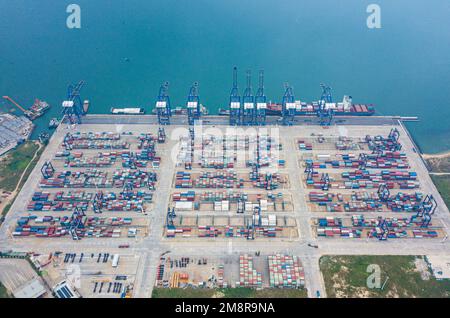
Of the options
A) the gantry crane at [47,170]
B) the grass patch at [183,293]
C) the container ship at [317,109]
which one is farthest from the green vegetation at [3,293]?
the container ship at [317,109]

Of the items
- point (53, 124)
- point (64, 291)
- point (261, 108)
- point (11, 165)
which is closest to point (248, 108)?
point (261, 108)

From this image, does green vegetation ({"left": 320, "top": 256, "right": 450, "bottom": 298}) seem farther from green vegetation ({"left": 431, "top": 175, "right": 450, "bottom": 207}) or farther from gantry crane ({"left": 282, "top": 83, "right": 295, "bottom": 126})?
gantry crane ({"left": 282, "top": 83, "right": 295, "bottom": 126})

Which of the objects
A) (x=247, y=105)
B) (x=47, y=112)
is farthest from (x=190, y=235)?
(x=47, y=112)

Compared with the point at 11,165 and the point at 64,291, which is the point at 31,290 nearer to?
the point at 64,291

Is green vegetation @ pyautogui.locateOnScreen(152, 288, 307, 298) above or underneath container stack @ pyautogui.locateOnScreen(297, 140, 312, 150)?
underneath

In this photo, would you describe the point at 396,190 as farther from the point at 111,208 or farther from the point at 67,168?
the point at 67,168

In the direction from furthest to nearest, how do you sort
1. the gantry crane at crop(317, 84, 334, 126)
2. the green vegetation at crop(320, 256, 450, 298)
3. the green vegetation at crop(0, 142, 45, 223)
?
the gantry crane at crop(317, 84, 334, 126), the green vegetation at crop(0, 142, 45, 223), the green vegetation at crop(320, 256, 450, 298)

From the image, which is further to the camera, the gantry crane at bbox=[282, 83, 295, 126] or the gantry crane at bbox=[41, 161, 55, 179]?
the gantry crane at bbox=[282, 83, 295, 126]

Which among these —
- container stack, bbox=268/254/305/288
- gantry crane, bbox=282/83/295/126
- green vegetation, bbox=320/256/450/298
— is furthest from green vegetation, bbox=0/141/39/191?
green vegetation, bbox=320/256/450/298
